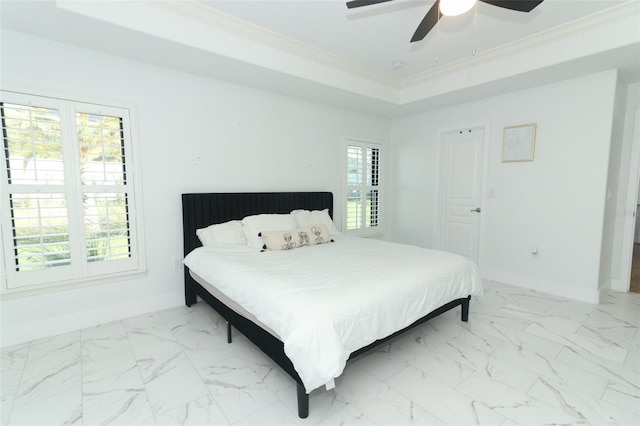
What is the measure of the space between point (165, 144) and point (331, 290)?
2.37 m

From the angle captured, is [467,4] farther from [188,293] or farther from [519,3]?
[188,293]

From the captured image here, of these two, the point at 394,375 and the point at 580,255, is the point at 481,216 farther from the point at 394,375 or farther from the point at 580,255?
the point at 394,375

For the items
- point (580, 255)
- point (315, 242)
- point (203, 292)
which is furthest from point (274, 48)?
point (580, 255)

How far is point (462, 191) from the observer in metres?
4.36

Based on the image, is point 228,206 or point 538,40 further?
point 228,206

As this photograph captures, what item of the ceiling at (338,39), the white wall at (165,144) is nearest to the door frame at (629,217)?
the ceiling at (338,39)

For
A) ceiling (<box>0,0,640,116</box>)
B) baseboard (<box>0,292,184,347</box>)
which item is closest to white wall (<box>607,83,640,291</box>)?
ceiling (<box>0,0,640,116</box>)

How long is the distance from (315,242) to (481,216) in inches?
98.0

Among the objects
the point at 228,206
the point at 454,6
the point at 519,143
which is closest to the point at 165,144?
the point at 228,206

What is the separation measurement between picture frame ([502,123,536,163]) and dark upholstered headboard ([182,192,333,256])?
2.58m

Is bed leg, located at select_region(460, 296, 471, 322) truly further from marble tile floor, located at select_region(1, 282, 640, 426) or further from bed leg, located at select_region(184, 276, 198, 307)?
bed leg, located at select_region(184, 276, 198, 307)

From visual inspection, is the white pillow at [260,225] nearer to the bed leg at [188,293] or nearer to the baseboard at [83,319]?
the bed leg at [188,293]

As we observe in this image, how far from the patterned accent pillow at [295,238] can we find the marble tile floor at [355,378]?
91 centimetres

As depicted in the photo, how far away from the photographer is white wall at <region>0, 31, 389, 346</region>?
2.45 metres
